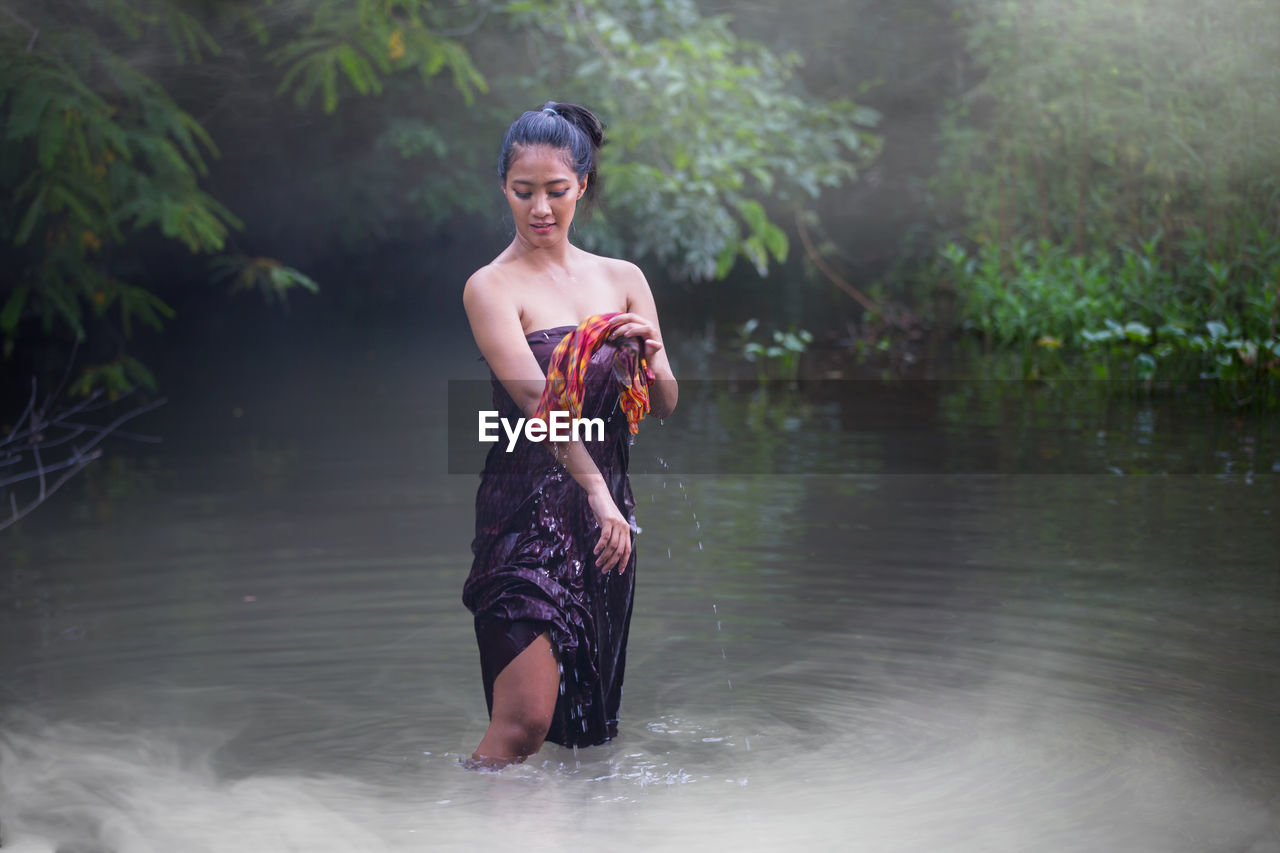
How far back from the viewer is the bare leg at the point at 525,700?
3803 mm

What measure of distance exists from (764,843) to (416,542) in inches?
146

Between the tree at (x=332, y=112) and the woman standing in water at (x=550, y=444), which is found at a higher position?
the tree at (x=332, y=112)

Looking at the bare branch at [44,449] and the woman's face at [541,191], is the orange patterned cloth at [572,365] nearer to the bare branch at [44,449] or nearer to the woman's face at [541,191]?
the woman's face at [541,191]

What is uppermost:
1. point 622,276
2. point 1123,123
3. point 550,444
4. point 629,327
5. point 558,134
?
point 1123,123

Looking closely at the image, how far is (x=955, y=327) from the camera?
16.9 meters

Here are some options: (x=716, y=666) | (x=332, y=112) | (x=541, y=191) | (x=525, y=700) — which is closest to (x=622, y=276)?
(x=541, y=191)

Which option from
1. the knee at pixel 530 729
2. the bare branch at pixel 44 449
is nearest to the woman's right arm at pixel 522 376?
the knee at pixel 530 729

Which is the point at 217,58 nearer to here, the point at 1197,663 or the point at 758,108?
the point at 758,108

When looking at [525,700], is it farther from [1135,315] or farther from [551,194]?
[1135,315]

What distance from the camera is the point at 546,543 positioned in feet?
12.7

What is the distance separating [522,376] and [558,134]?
624 millimetres

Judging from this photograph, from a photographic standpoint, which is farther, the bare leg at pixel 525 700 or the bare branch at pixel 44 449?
the bare branch at pixel 44 449

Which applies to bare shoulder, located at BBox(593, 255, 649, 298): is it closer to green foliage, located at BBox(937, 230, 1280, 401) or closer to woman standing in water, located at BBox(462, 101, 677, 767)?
woman standing in water, located at BBox(462, 101, 677, 767)

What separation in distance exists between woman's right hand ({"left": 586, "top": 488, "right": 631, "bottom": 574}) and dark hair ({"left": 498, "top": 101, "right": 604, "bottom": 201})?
83cm
